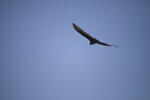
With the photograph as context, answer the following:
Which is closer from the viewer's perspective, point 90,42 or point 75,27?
point 75,27

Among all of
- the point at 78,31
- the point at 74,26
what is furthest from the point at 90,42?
the point at 74,26

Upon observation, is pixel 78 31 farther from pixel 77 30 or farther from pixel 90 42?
pixel 90 42

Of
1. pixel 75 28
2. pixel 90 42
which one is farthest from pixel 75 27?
pixel 90 42

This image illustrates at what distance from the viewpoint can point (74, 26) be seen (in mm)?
9594

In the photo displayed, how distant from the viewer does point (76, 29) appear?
9977 millimetres

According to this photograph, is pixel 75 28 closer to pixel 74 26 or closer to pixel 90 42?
pixel 74 26

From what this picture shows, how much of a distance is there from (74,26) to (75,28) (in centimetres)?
27

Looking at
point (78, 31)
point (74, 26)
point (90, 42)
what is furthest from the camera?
point (90, 42)

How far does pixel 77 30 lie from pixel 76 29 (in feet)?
0.56

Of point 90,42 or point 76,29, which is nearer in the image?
point 76,29

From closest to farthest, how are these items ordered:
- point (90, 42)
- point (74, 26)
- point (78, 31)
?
point (74, 26)
point (78, 31)
point (90, 42)

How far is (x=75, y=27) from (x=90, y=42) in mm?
2512

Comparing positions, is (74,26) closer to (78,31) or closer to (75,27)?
(75,27)

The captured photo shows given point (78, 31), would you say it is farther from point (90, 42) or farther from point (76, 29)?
point (90, 42)
